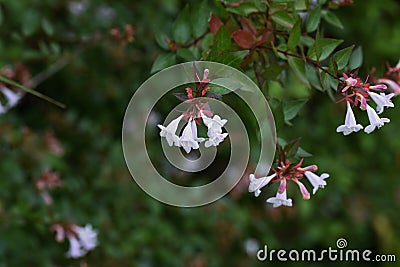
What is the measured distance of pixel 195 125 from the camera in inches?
39.8

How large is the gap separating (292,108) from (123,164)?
1.16m

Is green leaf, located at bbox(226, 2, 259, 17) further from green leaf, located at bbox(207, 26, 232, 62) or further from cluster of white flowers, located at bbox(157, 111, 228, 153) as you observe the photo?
cluster of white flowers, located at bbox(157, 111, 228, 153)

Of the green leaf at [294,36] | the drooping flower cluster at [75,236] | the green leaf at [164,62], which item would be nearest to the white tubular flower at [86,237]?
the drooping flower cluster at [75,236]

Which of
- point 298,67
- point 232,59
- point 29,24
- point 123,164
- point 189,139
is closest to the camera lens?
point 189,139

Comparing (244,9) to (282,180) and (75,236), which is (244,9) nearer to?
(282,180)

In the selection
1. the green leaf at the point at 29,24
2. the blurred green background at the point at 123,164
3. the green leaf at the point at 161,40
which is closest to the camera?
the green leaf at the point at 161,40

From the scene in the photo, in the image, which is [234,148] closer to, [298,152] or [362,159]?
[298,152]

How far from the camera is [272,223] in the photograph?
8.95 feet

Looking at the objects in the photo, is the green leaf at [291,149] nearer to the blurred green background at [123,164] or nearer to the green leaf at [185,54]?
the green leaf at [185,54]

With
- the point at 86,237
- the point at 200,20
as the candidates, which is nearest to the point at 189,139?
the point at 200,20

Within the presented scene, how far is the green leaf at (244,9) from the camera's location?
4.19ft

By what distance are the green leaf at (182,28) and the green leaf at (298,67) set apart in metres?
0.29

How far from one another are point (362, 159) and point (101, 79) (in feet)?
4.39

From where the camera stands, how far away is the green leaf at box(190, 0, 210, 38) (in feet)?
4.44
